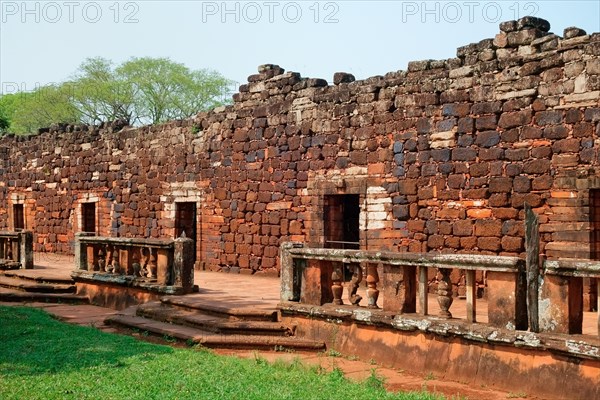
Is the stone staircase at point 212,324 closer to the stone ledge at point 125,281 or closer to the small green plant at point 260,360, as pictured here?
the stone ledge at point 125,281

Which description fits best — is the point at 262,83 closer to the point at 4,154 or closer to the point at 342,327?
the point at 342,327

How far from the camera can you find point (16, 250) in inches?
701

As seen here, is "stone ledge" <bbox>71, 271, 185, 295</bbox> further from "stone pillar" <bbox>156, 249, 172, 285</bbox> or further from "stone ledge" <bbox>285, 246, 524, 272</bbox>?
"stone ledge" <bbox>285, 246, 524, 272</bbox>

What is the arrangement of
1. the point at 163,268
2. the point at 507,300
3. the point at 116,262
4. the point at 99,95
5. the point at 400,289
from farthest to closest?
1. the point at 99,95
2. the point at 116,262
3. the point at 163,268
4. the point at 400,289
5. the point at 507,300

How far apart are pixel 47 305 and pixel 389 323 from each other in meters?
7.62

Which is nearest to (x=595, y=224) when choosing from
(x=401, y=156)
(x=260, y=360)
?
(x=401, y=156)

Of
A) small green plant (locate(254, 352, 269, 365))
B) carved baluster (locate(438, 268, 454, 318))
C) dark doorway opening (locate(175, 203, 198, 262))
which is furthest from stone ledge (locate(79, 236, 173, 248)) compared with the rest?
carved baluster (locate(438, 268, 454, 318))

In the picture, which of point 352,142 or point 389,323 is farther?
point 352,142

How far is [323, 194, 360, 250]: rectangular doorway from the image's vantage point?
1492 centimetres

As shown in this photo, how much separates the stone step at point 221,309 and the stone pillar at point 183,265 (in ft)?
1.60

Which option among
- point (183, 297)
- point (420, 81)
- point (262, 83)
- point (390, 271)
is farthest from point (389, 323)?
point (262, 83)

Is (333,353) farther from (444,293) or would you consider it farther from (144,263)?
(144,263)

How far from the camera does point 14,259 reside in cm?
1783

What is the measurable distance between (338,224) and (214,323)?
5.86 m
